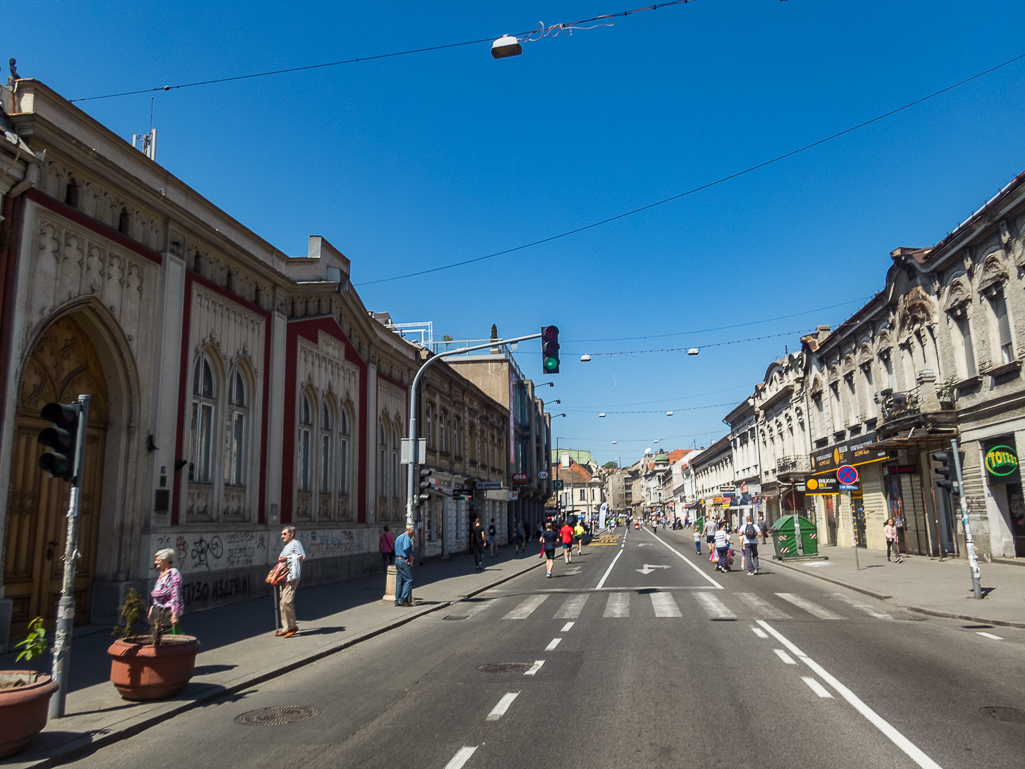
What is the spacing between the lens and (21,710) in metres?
5.91

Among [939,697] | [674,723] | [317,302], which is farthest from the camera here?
[317,302]

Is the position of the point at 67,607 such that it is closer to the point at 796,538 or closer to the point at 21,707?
the point at 21,707

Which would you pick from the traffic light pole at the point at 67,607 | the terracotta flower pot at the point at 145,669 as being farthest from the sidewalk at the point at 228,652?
the traffic light pole at the point at 67,607

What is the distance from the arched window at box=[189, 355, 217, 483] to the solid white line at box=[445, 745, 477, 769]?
11481 millimetres

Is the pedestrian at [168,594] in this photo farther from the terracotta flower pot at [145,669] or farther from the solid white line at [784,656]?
the solid white line at [784,656]

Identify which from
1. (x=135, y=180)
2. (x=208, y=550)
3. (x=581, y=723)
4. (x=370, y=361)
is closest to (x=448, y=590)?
(x=208, y=550)

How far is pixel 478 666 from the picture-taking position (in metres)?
9.66

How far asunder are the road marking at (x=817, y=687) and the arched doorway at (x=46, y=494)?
11.2 metres

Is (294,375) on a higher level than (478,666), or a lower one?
higher

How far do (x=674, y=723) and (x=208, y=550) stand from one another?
12.0 meters

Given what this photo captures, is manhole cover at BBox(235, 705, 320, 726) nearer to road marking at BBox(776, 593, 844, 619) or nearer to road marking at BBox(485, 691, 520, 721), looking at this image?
road marking at BBox(485, 691, 520, 721)

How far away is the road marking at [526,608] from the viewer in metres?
15.0

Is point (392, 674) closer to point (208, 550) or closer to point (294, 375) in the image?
point (208, 550)

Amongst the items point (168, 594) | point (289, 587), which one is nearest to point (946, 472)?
point (289, 587)
